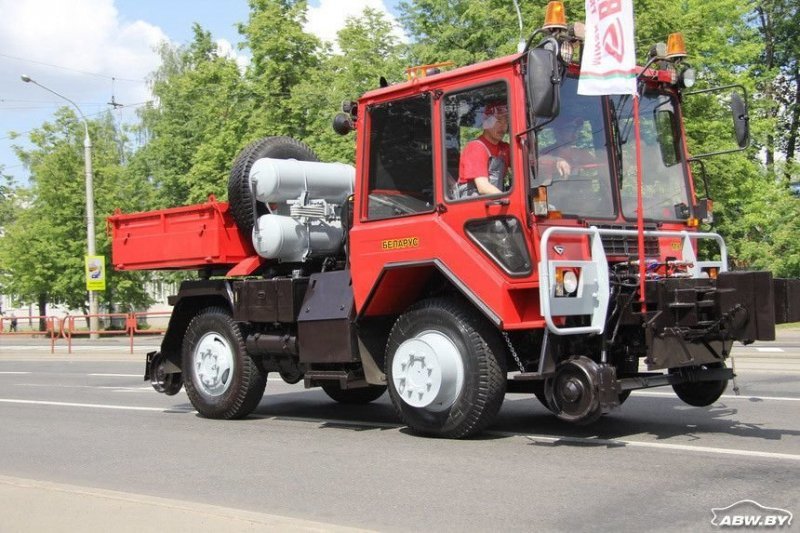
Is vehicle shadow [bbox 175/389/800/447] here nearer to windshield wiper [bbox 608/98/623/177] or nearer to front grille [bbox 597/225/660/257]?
front grille [bbox 597/225/660/257]

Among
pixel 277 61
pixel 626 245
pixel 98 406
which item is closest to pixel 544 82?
pixel 626 245

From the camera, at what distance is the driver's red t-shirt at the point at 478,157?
761cm

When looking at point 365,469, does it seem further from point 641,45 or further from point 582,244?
point 641,45

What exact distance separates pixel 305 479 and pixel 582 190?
125 inches

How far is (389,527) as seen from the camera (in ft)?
17.3

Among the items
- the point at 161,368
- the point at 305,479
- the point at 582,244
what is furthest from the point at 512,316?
the point at 161,368

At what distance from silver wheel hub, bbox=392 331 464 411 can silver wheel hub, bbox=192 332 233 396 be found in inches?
106

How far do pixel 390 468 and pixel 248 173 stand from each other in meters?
4.12

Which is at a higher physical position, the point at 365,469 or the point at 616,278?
the point at 616,278

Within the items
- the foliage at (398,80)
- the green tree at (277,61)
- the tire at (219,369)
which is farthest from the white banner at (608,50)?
the green tree at (277,61)

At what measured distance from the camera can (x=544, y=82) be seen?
685 cm

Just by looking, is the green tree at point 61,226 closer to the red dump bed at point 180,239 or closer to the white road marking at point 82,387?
the white road marking at point 82,387

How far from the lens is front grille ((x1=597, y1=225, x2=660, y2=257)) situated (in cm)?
764

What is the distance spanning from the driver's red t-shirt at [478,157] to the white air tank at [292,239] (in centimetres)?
233
